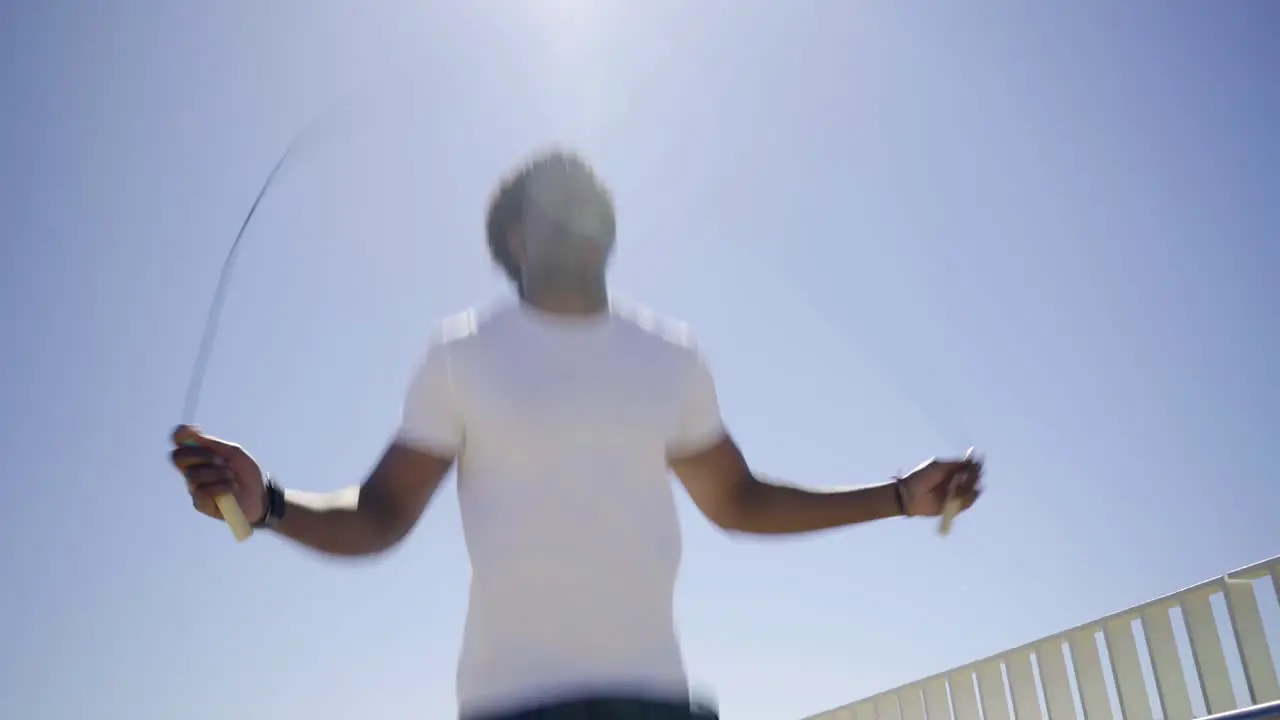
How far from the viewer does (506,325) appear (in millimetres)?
1671

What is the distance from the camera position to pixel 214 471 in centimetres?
140

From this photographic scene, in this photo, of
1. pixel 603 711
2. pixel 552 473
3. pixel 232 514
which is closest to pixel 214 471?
pixel 232 514

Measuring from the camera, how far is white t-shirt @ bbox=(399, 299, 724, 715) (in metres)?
1.42

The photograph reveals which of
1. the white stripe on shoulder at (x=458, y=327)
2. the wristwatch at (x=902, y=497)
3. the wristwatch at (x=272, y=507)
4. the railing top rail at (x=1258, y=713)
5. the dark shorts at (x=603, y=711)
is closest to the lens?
the dark shorts at (x=603, y=711)

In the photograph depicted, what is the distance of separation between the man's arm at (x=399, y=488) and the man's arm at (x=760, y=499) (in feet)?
1.45

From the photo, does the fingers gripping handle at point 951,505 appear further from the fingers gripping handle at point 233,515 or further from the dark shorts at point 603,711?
the fingers gripping handle at point 233,515

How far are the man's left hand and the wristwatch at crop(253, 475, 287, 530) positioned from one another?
43.2 inches

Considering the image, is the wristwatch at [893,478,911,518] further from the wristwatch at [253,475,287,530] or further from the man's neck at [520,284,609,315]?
the wristwatch at [253,475,287,530]

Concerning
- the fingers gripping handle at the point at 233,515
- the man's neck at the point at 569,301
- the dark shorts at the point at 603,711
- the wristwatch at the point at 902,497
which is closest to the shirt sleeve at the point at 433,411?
the man's neck at the point at 569,301

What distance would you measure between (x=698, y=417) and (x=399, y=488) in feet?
1.67

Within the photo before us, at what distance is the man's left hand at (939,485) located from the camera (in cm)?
190

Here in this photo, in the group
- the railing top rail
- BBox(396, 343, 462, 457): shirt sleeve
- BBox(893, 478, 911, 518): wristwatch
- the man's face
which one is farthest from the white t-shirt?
the railing top rail

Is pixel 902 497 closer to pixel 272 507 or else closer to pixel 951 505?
pixel 951 505

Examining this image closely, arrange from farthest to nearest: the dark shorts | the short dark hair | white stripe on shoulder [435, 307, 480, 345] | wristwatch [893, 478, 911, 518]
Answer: wristwatch [893, 478, 911, 518] < the short dark hair < white stripe on shoulder [435, 307, 480, 345] < the dark shorts
